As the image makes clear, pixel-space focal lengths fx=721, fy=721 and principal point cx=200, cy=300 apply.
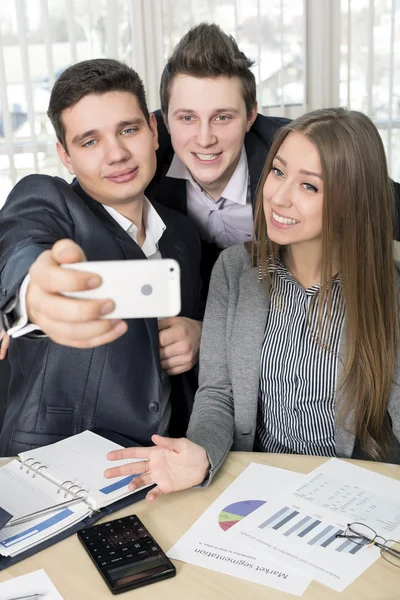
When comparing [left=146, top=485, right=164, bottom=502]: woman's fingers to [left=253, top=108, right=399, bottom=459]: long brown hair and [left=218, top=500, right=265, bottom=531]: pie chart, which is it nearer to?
[left=218, top=500, right=265, bottom=531]: pie chart

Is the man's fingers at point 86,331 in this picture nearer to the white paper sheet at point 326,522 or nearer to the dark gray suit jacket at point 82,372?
the white paper sheet at point 326,522

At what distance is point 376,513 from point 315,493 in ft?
0.38

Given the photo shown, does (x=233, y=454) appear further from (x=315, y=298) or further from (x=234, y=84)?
(x=234, y=84)

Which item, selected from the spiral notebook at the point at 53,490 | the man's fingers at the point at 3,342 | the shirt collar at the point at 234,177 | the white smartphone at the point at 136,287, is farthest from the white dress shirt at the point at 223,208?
the white smartphone at the point at 136,287

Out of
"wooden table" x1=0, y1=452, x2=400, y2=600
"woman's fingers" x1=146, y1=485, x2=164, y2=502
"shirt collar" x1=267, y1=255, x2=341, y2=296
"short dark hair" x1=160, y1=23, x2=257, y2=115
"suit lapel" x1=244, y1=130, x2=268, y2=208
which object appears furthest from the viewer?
"suit lapel" x1=244, y1=130, x2=268, y2=208

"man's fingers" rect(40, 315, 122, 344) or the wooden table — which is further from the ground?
"man's fingers" rect(40, 315, 122, 344)

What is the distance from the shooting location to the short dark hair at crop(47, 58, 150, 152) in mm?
1684

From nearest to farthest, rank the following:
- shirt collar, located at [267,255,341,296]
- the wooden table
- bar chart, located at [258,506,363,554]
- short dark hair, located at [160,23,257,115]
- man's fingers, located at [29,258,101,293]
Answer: man's fingers, located at [29,258,101,293] < the wooden table < bar chart, located at [258,506,363,554] < shirt collar, located at [267,255,341,296] < short dark hair, located at [160,23,257,115]

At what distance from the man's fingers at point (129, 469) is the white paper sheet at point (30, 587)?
0.78 feet

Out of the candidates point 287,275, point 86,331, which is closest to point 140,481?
point 86,331

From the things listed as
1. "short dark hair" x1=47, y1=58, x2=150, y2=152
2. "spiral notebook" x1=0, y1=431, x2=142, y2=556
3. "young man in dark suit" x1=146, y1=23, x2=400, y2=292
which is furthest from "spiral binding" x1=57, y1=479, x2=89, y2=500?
"young man in dark suit" x1=146, y1=23, x2=400, y2=292

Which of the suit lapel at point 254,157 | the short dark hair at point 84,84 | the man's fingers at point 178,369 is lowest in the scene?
the man's fingers at point 178,369

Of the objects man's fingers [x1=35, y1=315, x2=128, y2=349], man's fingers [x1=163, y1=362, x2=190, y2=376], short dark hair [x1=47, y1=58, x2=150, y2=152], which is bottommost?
→ man's fingers [x1=163, y1=362, x2=190, y2=376]

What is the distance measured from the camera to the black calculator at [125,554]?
1.08 meters
